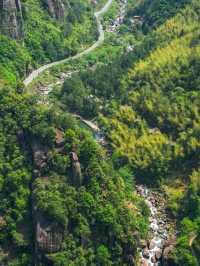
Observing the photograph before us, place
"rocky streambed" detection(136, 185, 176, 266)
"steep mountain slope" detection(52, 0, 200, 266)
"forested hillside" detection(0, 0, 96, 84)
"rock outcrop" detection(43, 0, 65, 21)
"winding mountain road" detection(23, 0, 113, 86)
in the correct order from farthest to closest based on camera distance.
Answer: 1. "rock outcrop" detection(43, 0, 65, 21)
2. "winding mountain road" detection(23, 0, 113, 86)
3. "forested hillside" detection(0, 0, 96, 84)
4. "steep mountain slope" detection(52, 0, 200, 266)
5. "rocky streambed" detection(136, 185, 176, 266)

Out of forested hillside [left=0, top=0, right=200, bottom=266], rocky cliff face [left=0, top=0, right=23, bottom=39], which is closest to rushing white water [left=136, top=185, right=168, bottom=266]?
forested hillside [left=0, top=0, right=200, bottom=266]

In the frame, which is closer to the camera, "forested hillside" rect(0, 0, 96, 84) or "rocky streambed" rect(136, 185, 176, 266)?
"rocky streambed" rect(136, 185, 176, 266)

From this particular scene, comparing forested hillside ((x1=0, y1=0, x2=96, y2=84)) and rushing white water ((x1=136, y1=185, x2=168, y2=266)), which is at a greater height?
forested hillside ((x1=0, y1=0, x2=96, y2=84))

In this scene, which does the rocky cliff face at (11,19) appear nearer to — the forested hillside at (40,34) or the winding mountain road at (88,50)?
the forested hillside at (40,34)

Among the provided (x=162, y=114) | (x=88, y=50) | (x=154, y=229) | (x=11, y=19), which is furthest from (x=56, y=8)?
(x=154, y=229)

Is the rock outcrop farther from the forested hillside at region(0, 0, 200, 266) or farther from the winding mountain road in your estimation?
the winding mountain road
